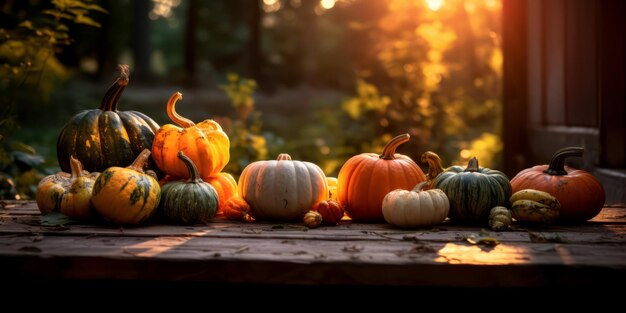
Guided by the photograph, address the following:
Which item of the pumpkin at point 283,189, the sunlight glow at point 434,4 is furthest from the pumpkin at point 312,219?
the sunlight glow at point 434,4

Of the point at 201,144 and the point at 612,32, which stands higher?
the point at 612,32

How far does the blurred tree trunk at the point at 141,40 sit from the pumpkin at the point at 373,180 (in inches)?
706

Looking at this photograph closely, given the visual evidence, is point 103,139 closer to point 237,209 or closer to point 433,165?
point 237,209

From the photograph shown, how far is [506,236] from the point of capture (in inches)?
113

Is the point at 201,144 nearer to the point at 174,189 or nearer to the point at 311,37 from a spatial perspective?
the point at 174,189

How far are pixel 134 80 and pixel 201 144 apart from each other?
18142 millimetres

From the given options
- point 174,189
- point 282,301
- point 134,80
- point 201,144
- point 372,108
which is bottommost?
point 282,301

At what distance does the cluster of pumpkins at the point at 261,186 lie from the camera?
10.2 ft

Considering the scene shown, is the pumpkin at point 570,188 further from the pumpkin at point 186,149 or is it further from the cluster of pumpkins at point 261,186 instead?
the pumpkin at point 186,149

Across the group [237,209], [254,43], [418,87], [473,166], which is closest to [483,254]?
[473,166]

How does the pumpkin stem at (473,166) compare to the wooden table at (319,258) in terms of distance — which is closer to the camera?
the wooden table at (319,258)

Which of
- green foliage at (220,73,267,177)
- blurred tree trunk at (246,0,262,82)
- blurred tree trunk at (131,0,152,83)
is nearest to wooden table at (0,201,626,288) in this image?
green foliage at (220,73,267,177)

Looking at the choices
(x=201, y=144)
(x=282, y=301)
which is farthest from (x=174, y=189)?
(x=282, y=301)

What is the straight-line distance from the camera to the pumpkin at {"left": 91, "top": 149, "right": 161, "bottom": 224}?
3.05 metres
